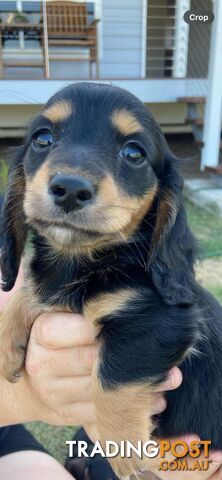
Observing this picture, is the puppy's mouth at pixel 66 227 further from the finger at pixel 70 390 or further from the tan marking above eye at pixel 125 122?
the finger at pixel 70 390

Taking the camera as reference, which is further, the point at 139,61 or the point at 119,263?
the point at 139,61

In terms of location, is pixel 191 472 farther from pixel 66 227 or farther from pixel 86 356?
pixel 66 227

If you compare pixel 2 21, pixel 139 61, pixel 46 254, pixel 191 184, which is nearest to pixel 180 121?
pixel 139 61

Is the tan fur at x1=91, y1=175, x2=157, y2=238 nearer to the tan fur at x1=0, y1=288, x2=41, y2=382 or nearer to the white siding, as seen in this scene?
the tan fur at x1=0, y1=288, x2=41, y2=382

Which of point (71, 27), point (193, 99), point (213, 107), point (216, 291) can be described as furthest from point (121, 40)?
point (216, 291)

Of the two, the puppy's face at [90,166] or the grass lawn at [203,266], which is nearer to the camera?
the puppy's face at [90,166]

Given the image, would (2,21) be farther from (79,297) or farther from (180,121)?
(79,297)

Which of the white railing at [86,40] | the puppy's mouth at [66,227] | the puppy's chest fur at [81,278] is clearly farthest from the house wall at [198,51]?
the puppy's mouth at [66,227]
